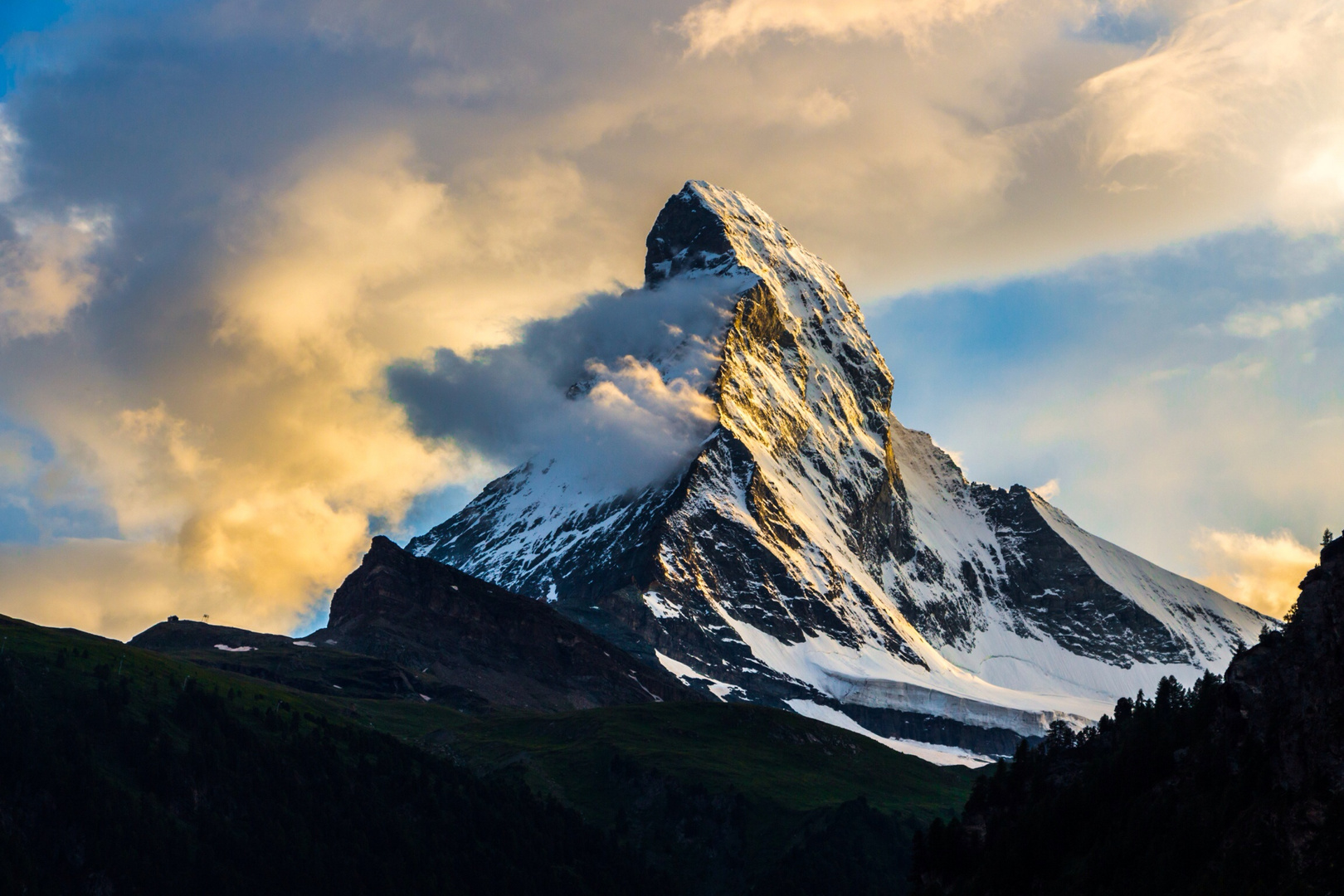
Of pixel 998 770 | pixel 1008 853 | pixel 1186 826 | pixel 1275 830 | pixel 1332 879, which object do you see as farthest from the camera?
pixel 998 770

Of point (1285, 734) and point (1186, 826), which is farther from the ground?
point (1285, 734)

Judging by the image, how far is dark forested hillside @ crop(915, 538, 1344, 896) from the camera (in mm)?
126312

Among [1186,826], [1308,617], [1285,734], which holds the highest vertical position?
[1308,617]

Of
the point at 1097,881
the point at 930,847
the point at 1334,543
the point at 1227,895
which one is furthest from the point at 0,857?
the point at 1334,543

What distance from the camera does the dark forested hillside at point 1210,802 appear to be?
126312 mm

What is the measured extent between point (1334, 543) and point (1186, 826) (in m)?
30.7

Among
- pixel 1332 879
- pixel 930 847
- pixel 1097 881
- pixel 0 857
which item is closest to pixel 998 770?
pixel 930 847

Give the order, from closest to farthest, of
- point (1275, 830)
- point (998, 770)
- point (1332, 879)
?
point (1332, 879) → point (1275, 830) → point (998, 770)

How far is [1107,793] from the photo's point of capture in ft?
532

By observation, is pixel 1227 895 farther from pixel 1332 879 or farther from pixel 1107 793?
pixel 1107 793

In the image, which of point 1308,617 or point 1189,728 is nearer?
point 1308,617

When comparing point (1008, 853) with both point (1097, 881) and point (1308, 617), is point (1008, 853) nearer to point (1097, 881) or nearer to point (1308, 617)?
Result: point (1097, 881)

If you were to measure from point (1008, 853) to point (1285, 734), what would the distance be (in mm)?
37032

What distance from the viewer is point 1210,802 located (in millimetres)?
140875
